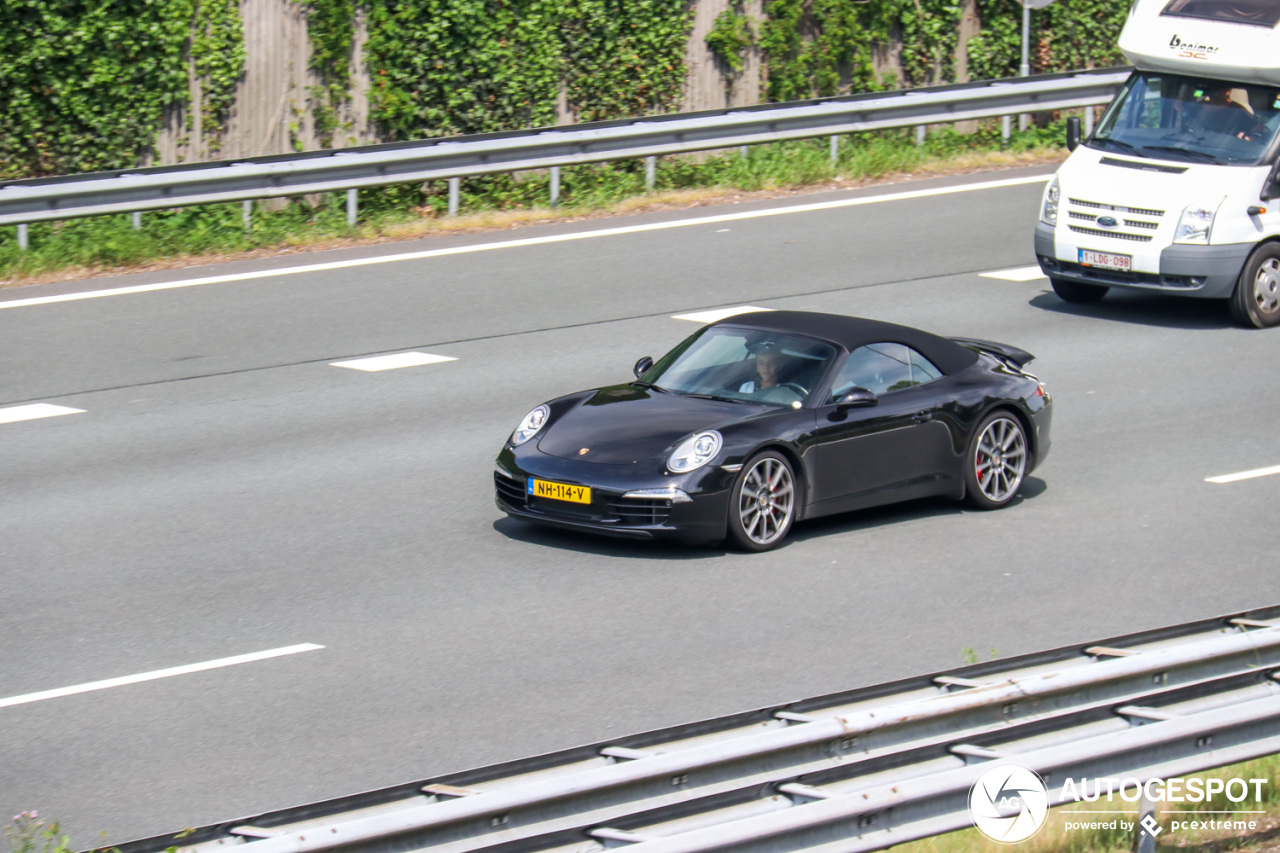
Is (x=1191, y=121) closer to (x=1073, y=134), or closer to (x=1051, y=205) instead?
(x=1073, y=134)

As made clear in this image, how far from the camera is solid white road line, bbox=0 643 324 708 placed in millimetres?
8195

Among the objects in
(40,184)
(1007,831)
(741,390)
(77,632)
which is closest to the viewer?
(1007,831)

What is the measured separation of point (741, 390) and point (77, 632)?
4.17 metres

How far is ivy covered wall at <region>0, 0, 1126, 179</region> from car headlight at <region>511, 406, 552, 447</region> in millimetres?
10670

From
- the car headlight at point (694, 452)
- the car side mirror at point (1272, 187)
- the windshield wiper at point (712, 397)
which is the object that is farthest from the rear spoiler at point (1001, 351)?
the car side mirror at point (1272, 187)

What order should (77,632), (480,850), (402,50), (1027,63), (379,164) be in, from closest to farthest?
(480,850)
(77,632)
(379,164)
(402,50)
(1027,63)

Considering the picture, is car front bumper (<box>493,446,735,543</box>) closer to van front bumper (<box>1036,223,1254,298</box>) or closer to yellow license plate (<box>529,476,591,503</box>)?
yellow license plate (<box>529,476,591,503</box>)

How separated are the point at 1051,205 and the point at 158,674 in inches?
422

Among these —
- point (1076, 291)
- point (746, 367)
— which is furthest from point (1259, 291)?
point (746, 367)

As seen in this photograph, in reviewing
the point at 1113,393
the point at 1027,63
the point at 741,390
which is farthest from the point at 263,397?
the point at 1027,63

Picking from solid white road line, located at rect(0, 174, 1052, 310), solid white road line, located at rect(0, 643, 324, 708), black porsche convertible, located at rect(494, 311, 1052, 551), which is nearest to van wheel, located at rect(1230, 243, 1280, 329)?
black porsche convertible, located at rect(494, 311, 1052, 551)

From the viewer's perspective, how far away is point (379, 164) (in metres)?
19.2

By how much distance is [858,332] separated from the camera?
1125cm

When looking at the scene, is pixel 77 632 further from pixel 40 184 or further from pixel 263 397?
pixel 40 184
